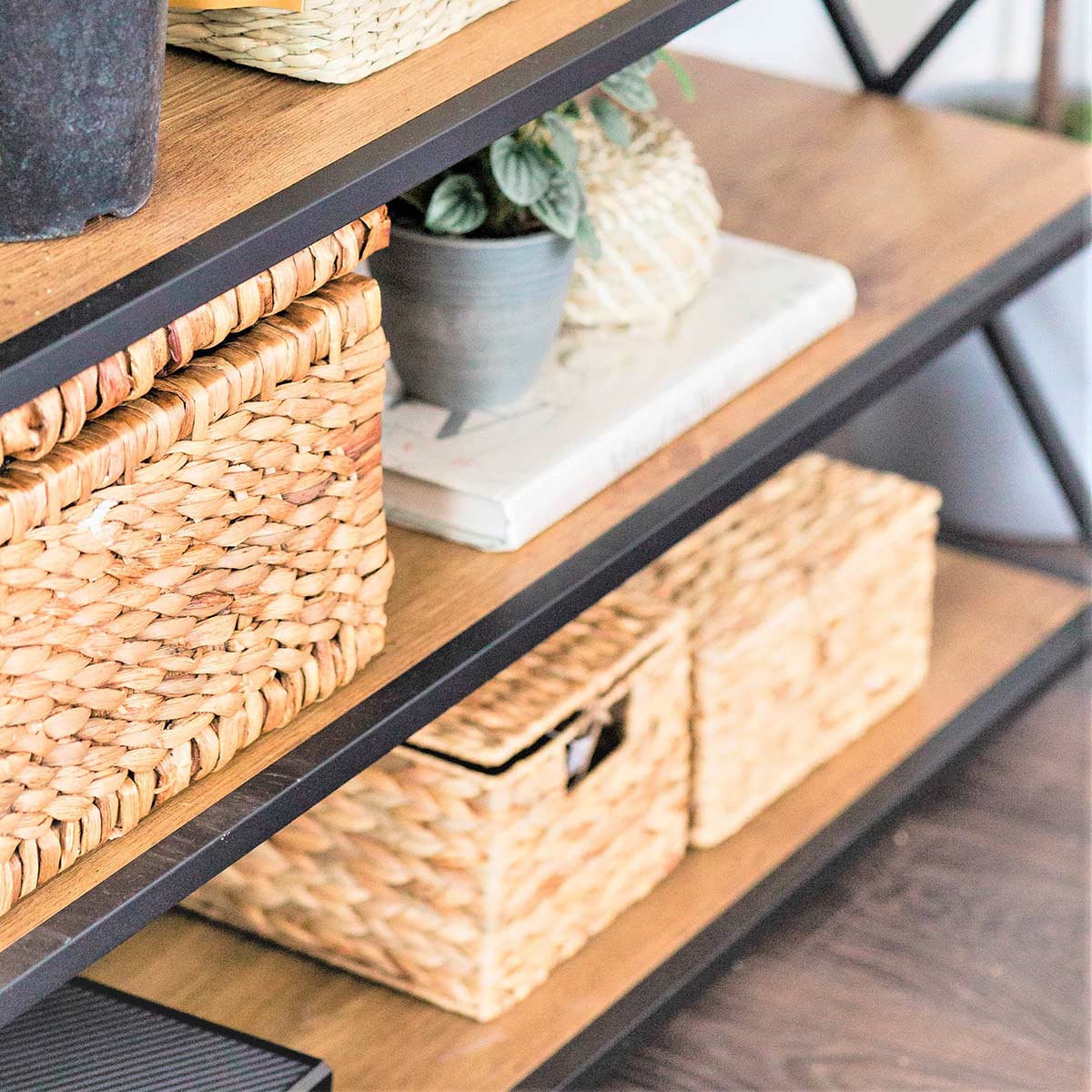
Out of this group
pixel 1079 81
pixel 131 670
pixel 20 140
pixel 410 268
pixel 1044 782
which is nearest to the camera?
pixel 20 140

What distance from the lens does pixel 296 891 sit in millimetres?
1215

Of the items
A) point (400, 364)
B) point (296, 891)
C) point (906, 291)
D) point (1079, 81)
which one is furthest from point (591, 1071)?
point (1079, 81)

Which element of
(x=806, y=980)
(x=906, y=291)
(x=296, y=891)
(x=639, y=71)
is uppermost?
(x=639, y=71)

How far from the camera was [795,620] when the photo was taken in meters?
1.36

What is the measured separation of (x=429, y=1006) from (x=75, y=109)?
0.72m

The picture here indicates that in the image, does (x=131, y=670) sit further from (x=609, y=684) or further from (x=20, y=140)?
(x=609, y=684)

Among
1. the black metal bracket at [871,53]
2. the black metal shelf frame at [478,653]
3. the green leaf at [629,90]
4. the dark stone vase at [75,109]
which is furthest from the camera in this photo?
the black metal bracket at [871,53]

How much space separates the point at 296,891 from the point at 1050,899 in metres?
0.61

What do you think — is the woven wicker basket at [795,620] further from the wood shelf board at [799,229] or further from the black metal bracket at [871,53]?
the black metal bracket at [871,53]

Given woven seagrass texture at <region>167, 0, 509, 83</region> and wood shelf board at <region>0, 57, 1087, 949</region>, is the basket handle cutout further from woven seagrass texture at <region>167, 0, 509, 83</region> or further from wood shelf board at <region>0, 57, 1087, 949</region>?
woven seagrass texture at <region>167, 0, 509, 83</region>

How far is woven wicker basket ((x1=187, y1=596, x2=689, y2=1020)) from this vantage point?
44.4 inches

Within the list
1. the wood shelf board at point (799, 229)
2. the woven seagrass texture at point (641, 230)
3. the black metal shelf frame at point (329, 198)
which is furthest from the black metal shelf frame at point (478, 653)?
the black metal shelf frame at point (329, 198)

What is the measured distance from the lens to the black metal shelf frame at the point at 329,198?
0.66 metres

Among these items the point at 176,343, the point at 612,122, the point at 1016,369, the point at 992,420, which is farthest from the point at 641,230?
the point at 992,420
